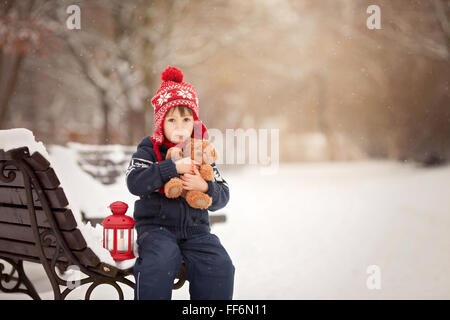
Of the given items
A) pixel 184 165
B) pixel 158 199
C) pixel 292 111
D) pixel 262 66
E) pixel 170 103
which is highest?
pixel 262 66

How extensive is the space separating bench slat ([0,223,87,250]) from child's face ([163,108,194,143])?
2.55 feet

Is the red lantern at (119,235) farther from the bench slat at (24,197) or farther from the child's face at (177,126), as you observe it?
the child's face at (177,126)

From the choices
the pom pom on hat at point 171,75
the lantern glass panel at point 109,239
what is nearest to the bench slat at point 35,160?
the lantern glass panel at point 109,239

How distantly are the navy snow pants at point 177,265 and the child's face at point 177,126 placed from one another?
0.55 m

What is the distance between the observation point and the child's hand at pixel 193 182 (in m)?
2.72

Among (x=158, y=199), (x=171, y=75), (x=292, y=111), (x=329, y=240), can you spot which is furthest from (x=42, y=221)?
(x=292, y=111)

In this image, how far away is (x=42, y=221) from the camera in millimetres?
2656

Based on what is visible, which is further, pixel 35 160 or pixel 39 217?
pixel 39 217

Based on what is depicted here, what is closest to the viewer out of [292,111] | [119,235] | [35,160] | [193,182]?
[35,160]

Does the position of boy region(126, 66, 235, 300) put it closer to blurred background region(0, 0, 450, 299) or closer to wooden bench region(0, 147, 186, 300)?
wooden bench region(0, 147, 186, 300)

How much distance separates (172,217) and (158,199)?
136 millimetres

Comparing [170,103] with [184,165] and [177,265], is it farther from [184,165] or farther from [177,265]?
[177,265]

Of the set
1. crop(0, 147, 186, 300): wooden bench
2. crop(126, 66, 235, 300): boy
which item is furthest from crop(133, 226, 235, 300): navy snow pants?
crop(0, 147, 186, 300): wooden bench

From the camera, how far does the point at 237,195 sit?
10836 millimetres
